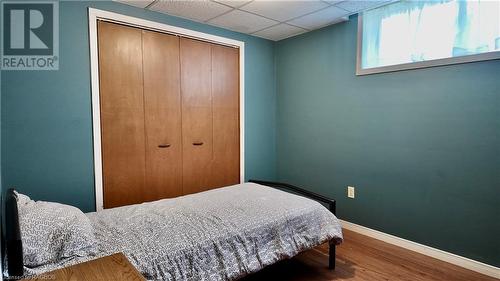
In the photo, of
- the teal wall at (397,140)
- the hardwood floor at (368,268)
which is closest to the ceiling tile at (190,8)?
→ the teal wall at (397,140)

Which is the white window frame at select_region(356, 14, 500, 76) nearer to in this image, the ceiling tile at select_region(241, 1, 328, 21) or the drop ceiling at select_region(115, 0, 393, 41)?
the drop ceiling at select_region(115, 0, 393, 41)

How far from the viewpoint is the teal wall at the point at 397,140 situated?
2221mm

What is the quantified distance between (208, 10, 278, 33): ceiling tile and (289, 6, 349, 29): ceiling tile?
0.31 meters

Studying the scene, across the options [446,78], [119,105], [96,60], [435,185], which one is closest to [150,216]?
[119,105]

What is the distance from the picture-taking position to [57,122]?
2.31 m

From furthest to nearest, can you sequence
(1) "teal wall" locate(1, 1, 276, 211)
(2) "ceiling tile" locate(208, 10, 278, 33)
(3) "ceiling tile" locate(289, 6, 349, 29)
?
(2) "ceiling tile" locate(208, 10, 278, 33) < (3) "ceiling tile" locate(289, 6, 349, 29) < (1) "teal wall" locate(1, 1, 276, 211)

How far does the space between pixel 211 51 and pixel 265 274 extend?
2418mm

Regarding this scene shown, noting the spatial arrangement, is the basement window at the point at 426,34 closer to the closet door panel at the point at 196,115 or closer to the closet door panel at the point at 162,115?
the closet door panel at the point at 196,115

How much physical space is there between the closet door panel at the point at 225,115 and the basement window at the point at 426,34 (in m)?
1.48

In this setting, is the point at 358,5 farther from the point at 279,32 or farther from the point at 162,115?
the point at 162,115

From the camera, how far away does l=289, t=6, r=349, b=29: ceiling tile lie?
275 cm

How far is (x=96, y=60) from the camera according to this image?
A: 246 centimetres

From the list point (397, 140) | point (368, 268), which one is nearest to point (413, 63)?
point (397, 140)

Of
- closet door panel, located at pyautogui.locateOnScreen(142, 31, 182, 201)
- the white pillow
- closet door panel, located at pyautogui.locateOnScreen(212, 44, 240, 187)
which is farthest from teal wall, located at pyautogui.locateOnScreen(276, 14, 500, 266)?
the white pillow
